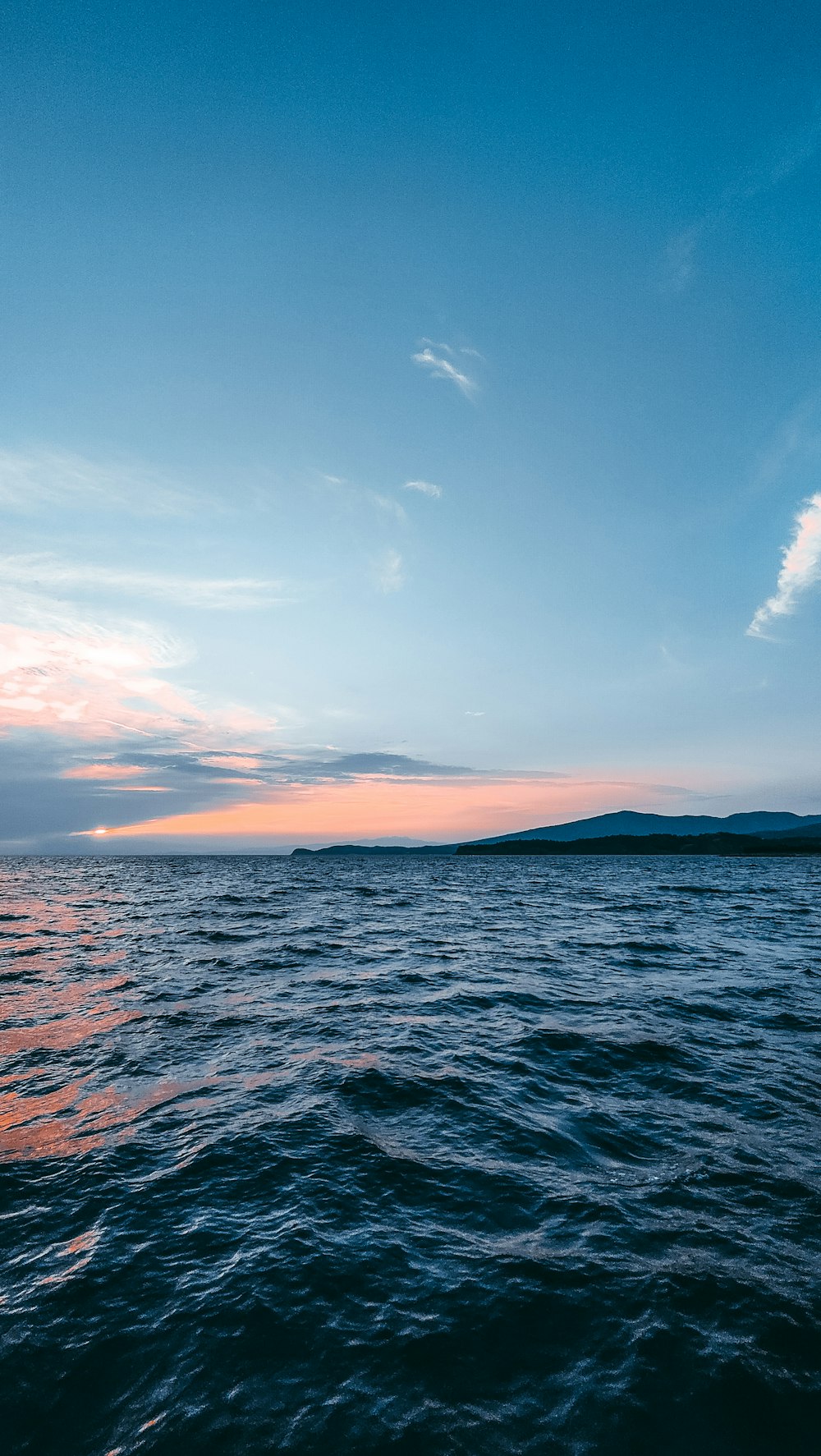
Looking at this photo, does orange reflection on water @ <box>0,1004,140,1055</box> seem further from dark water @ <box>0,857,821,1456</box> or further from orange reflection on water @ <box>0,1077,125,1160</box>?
orange reflection on water @ <box>0,1077,125,1160</box>

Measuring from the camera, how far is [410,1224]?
7.44 metres

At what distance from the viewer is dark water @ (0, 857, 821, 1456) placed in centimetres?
499

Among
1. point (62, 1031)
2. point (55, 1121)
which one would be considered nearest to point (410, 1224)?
point (55, 1121)

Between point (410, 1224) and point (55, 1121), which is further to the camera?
point (55, 1121)

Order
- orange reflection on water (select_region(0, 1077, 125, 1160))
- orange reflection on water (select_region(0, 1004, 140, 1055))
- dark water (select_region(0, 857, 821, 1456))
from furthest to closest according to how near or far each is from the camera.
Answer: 1. orange reflection on water (select_region(0, 1004, 140, 1055))
2. orange reflection on water (select_region(0, 1077, 125, 1160))
3. dark water (select_region(0, 857, 821, 1456))

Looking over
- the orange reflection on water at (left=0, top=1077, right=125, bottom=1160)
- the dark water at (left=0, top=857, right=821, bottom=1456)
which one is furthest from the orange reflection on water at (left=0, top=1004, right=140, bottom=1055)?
the orange reflection on water at (left=0, top=1077, right=125, bottom=1160)

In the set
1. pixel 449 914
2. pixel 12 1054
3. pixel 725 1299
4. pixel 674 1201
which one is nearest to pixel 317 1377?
pixel 725 1299

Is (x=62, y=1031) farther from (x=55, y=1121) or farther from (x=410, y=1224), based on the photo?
(x=410, y=1224)

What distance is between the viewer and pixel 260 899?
5303 centimetres

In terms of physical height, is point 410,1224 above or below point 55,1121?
below

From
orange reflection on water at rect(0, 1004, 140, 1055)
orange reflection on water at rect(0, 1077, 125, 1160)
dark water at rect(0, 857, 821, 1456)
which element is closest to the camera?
dark water at rect(0, 857, 821, 1456)

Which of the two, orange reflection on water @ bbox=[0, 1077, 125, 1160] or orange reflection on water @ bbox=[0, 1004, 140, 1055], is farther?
orange reflection on water @ bbox=[0, 1004, 140, 1055]

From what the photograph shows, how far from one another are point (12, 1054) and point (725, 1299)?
46.7 ft

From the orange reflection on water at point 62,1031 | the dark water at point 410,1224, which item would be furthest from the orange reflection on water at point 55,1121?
the orange reflection on water at point 62,1031
